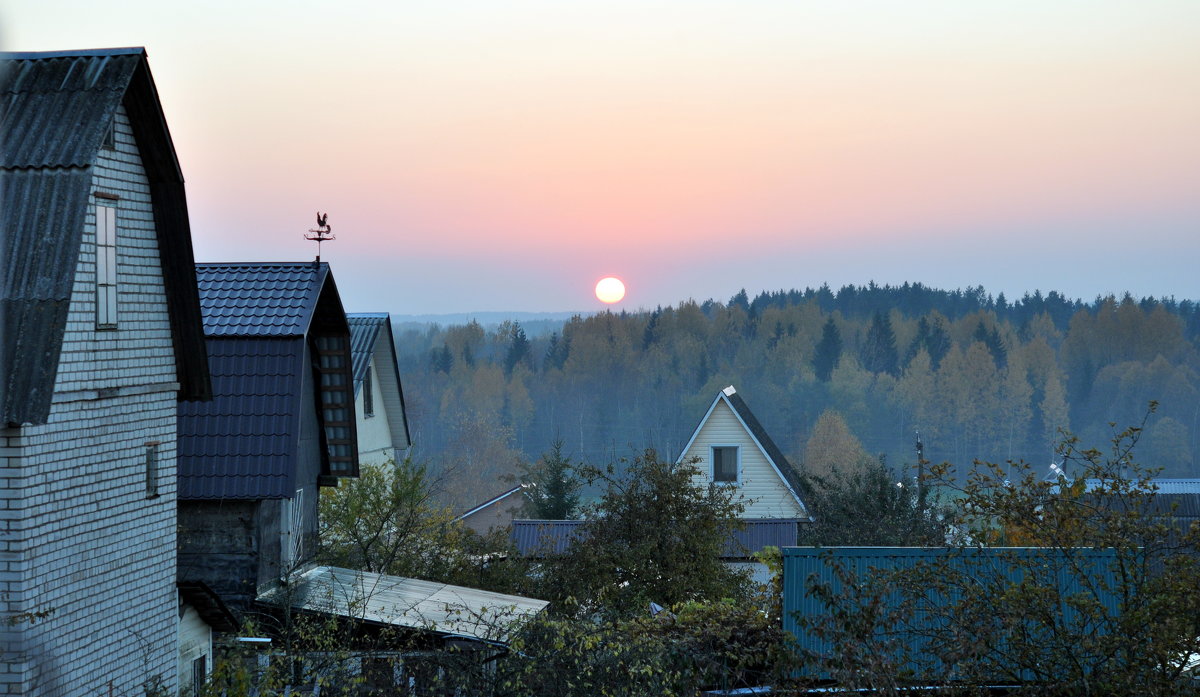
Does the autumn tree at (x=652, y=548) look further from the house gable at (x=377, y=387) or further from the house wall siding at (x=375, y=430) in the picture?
the house wall siding at (x=375, y=430)

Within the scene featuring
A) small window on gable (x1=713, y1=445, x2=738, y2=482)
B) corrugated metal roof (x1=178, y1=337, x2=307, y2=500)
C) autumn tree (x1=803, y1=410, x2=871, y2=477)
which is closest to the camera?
corrugated metal roof (x1=178, y1=337, x2=307, y2=500)

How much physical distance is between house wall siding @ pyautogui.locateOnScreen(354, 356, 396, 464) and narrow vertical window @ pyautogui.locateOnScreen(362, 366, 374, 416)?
8 centimetres

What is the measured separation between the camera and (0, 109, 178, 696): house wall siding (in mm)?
11102

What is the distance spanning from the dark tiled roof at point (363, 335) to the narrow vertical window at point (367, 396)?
64 centimetres

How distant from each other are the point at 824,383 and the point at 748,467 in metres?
91.1

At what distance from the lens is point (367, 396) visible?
3256cm

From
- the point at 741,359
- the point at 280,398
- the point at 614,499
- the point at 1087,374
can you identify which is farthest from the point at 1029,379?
the point at 280,398

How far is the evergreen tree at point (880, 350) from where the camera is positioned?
474 ft

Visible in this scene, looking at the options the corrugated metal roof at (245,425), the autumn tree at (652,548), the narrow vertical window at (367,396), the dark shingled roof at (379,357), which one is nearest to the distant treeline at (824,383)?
the dark shingled roof at (379,357)

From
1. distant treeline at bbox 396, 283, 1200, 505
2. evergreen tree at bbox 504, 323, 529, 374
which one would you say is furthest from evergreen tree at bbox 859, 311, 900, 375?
evergreen tree at bbox 504, 323, 529, 374

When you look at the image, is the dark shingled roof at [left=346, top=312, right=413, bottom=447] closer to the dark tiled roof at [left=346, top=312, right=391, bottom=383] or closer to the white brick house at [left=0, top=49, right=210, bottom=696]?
the dark tiled roof at [left=346, top=312, right=391, bottom=383]

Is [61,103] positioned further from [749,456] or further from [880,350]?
[880,350]

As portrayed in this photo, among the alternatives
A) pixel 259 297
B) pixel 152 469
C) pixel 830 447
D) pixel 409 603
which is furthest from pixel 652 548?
pixel 830 447

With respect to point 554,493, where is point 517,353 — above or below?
above
